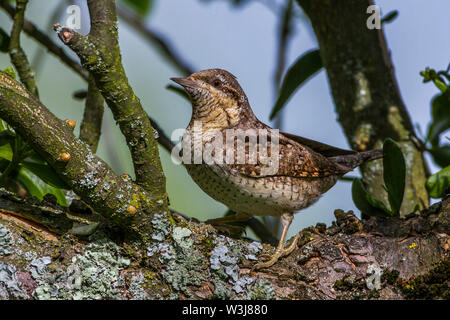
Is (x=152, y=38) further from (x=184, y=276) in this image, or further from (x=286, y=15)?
(x=184, y=276)

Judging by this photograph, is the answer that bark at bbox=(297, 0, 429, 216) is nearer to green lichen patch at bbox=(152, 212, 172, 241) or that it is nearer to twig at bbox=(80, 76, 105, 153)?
twig at bbox=(80, 76, 105, 153)

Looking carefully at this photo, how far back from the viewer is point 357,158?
2883 millimetres

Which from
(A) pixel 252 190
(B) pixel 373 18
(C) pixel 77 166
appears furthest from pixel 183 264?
(B) pixel 373 18

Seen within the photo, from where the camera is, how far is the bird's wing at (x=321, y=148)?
2831 mm

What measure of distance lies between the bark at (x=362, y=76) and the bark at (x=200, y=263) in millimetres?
967

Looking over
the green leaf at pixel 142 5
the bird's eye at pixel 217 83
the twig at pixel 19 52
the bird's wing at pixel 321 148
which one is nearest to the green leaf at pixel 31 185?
the twig at pixel 19 52

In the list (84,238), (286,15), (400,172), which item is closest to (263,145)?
(400,172)

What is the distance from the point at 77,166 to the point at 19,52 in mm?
1069

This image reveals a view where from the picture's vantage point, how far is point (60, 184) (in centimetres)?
212

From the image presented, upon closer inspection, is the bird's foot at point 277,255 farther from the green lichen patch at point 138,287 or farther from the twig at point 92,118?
the twig at point 92,118

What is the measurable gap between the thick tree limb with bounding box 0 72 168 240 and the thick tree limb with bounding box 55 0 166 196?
0.12 metres
